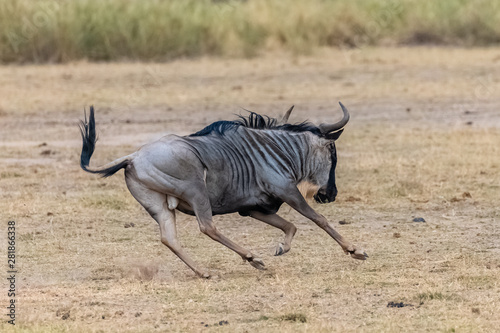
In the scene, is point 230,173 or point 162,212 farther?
point 230,173

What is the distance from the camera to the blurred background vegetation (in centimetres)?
1927

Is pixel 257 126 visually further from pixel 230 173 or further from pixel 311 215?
pixel 311 215

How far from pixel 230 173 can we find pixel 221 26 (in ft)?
49.1

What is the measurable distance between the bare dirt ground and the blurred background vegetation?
320 cm

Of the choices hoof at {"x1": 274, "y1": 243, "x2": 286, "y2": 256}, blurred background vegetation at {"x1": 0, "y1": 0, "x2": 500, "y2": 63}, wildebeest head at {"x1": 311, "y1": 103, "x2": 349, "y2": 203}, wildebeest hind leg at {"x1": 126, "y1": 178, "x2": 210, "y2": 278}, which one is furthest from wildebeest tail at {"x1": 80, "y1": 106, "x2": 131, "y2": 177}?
blurred background vegetation at {"x1": 0, "y1": 0, "x2": 500, "y2": 63}

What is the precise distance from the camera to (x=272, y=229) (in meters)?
7.74

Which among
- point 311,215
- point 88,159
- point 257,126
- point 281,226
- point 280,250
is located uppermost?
point 257,126

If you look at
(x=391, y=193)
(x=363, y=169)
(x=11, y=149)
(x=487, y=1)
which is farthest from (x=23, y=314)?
(x=487, y=1)

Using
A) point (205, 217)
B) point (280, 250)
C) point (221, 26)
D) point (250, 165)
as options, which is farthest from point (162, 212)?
point (221, 26)

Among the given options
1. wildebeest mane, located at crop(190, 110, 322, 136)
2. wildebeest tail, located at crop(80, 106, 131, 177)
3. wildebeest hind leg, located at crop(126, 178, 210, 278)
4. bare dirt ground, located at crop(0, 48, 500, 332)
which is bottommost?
bare dirt ground, located at crop(0, 48, 500, 332)

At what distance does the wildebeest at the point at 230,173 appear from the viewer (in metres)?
6.12

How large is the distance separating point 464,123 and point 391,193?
4222 mm

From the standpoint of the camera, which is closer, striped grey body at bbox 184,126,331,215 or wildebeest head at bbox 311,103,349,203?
striped grey body at bbox 184,126,331,215

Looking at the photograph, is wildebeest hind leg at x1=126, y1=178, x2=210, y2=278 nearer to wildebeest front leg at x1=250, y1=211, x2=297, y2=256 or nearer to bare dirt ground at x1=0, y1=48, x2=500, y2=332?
bare dirt ground at x1=0, y1=48, x2=500, y2=332
